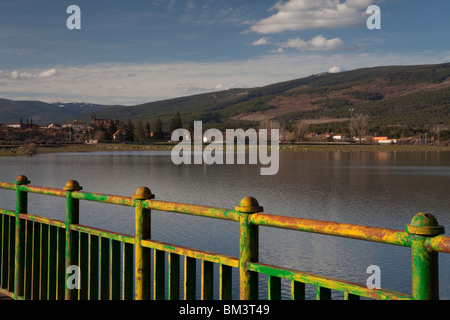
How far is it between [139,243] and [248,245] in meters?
1.21

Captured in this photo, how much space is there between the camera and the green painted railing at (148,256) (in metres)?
2.78

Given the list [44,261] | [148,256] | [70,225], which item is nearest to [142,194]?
[148,256]

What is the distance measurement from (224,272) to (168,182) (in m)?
43.7

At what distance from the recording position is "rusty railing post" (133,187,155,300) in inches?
171

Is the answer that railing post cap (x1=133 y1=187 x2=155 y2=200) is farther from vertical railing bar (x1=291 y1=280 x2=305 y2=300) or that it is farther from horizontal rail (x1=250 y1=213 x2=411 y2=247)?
vertical railing bar (x1=291 y1=280 x2=305 y2=300)

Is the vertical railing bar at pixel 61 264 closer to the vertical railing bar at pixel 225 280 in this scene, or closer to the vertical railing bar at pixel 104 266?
the vertical railing bar at pixel 104 266

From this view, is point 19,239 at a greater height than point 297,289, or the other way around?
point 297,289

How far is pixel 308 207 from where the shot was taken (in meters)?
30.6

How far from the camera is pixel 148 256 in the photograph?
443 cm

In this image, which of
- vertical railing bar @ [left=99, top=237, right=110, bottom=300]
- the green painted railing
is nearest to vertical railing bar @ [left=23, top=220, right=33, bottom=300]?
the green painted railing

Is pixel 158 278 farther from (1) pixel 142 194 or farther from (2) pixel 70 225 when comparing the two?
(2) pixel 70 225
